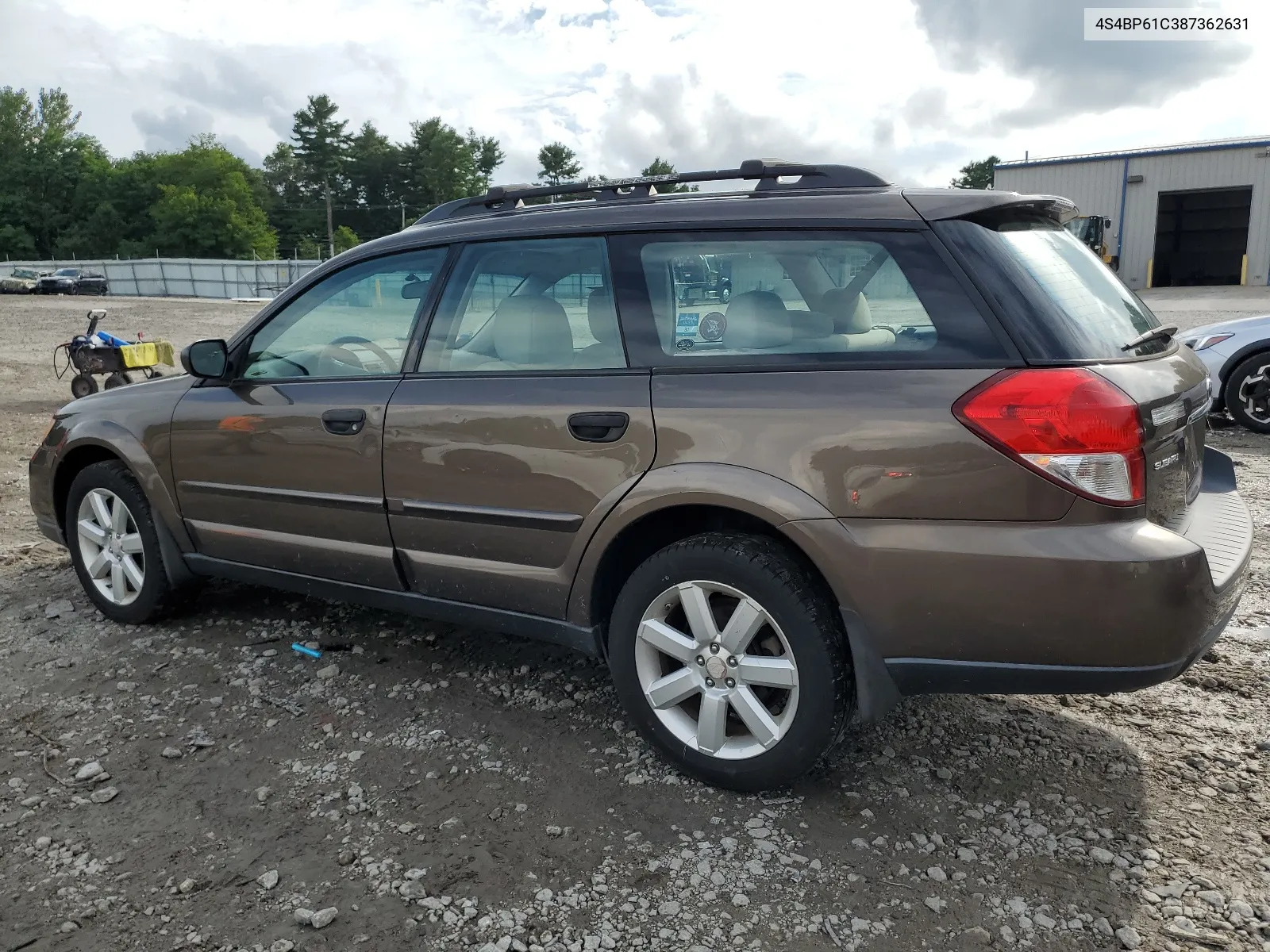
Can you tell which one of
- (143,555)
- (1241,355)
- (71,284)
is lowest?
(143,555)

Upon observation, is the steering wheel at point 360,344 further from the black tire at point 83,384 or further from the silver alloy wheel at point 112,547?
the black tire at point 83,384

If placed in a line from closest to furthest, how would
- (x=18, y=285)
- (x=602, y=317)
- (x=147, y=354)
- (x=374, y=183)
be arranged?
(x=602, y=317)
(x=147, y=354)
(x=18, y=285)
(x=374, y=183)

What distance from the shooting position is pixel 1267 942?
7.50ft

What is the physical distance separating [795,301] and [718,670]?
3.57 ft

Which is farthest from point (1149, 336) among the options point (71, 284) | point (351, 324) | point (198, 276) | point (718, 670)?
point (71, 284)

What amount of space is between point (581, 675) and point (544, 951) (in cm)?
157

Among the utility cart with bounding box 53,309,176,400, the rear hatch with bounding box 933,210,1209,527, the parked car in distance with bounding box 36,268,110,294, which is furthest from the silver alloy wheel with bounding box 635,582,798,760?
the parked car in distance with bounding box 36,268,110,294

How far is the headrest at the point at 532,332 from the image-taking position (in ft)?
10.7

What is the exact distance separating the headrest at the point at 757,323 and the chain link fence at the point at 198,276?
1712 inches

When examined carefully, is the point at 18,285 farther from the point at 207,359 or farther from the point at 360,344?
the point at 360,344

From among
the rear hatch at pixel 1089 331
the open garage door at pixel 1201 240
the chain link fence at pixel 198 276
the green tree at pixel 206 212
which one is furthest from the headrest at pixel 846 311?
the green tree at pixel 206 212

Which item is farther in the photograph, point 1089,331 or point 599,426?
point 599,426

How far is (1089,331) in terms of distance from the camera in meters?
2.65

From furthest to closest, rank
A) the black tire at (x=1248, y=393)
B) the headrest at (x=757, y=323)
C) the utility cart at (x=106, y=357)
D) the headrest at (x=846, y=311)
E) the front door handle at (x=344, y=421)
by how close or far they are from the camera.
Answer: the utility cart at (x=106, y=357) < the black tire at (x=1248, y=393) < the front door handle at (x=344, y=421) < the headrest at (x=757, y=323) < the headrest at (x=846, y=311)
